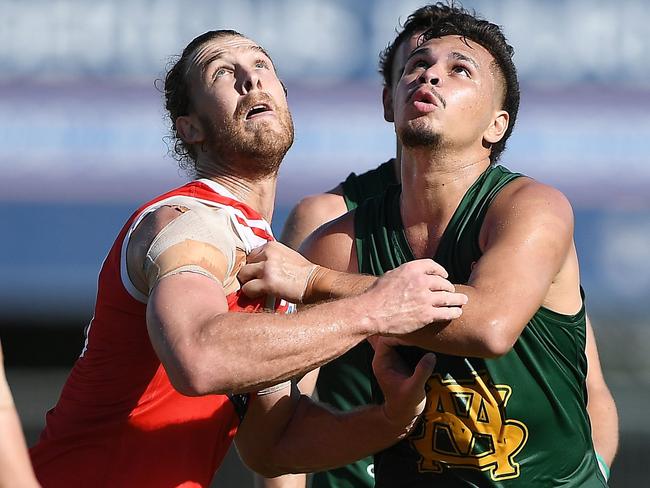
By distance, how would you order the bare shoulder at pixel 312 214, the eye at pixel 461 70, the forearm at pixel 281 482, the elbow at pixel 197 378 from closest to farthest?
the elbow at pixel 197 378, the eye at pixel 461 70, the forearm at pixel 281 482, the bare shoulder at pixel 312 214

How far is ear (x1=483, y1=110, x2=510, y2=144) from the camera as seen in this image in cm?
417

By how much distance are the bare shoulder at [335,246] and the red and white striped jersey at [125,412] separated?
1.59 ft

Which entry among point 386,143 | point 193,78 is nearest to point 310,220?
point 193,78

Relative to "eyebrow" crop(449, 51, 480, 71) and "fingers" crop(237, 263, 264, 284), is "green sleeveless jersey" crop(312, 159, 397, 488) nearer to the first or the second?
"eyebrow" crop(449, 51, 480, 71)

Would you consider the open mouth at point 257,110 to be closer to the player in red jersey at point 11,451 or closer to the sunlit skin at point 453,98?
the sunlit skin at point 453,98

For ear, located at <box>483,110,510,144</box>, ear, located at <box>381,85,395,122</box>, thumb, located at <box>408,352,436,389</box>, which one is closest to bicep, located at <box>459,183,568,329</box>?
thumb, located at <box>408,352,436,389</box>

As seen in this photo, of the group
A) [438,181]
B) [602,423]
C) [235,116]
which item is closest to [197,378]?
[235,116]

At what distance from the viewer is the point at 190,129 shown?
13.8 feet

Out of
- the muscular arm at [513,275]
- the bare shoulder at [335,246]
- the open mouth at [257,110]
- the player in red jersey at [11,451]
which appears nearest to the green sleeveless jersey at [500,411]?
the muscular arm at [513,275]

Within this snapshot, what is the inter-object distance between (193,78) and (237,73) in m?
0.17

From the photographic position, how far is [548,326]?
12.6 feet

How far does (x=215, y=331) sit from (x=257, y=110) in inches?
42.4

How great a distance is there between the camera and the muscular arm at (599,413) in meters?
4.36

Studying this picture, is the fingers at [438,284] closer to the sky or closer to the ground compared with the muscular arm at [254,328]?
closer to the sky
